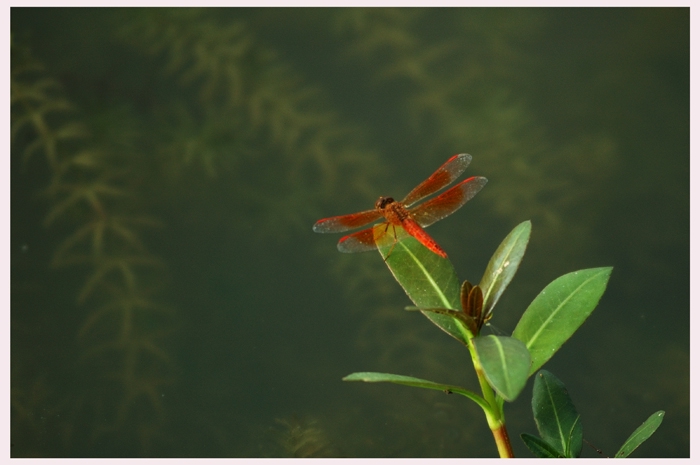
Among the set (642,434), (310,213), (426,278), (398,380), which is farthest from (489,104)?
(398,380)

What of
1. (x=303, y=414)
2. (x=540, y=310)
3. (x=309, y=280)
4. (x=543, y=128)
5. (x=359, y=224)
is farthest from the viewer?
(x=543, y=128)

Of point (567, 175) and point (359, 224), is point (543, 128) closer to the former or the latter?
point (567, 175)

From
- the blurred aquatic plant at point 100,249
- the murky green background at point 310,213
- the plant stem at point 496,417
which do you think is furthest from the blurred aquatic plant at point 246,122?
the plant stem at point 496,417

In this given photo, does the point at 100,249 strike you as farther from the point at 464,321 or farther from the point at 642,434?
the point at 642,434

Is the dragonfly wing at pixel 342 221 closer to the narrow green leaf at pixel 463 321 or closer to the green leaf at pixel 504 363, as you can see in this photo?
the narrow green leaf at pixel 463 321

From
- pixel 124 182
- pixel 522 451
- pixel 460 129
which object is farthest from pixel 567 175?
pixel 124 182

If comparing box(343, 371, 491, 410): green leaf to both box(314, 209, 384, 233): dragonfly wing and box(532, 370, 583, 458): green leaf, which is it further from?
box(314, 209, 384, 233): dragonfly wing
